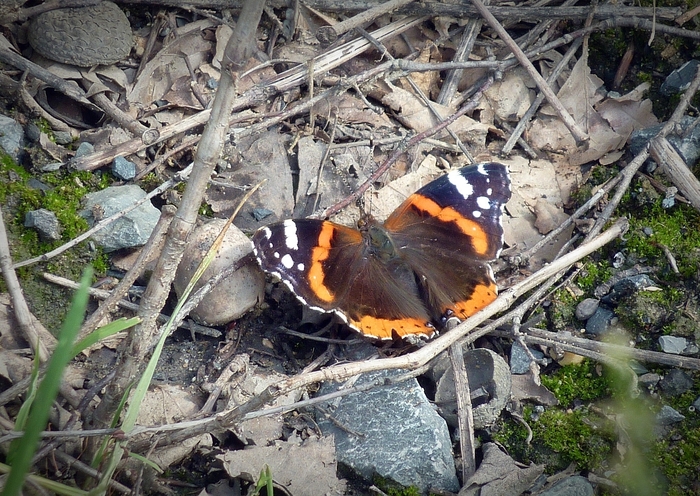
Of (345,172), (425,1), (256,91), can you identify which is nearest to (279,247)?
(345,172)

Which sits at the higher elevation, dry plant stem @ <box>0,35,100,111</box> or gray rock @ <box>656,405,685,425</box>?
dry plant stem @ <box>0,35,100,111</box>

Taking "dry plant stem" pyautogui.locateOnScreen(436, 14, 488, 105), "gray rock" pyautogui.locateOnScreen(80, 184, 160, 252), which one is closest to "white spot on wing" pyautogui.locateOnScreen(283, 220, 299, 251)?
"gray rock" pyautogui.locateOnScreen(80, 184, 160, 252)

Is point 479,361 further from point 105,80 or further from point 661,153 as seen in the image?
point 105,80

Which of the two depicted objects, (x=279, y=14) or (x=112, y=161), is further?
(x=279, y=14)

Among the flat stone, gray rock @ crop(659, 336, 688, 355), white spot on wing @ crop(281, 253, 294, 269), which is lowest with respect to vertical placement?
gray rock @ crop(659, 336, 688, 355)

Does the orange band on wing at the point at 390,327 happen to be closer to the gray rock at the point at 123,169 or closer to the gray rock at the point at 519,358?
the gray rock at the point at 519,358

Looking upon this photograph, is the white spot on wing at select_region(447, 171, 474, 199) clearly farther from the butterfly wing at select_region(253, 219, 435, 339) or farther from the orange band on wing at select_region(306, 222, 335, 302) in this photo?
the orange band on wing at select_region(306, 222, 335, 302)

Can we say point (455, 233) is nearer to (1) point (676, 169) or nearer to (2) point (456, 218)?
(2) point (456, 218)
